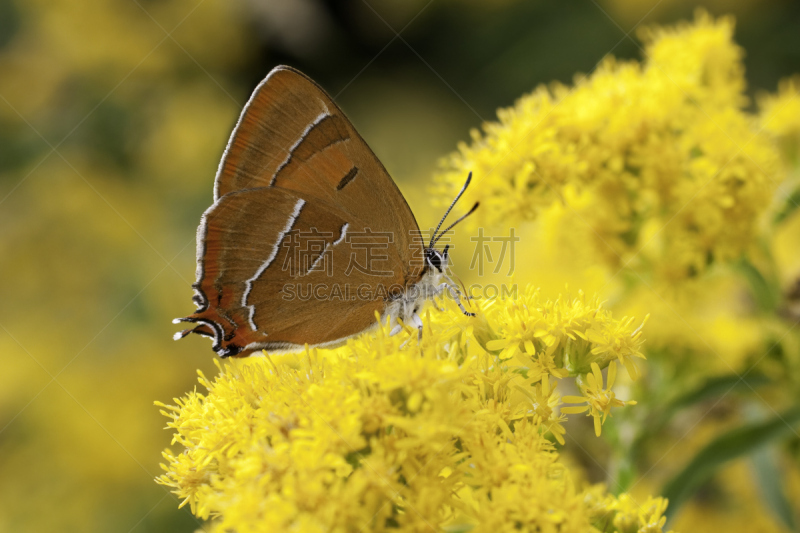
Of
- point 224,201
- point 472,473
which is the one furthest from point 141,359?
point 472,473

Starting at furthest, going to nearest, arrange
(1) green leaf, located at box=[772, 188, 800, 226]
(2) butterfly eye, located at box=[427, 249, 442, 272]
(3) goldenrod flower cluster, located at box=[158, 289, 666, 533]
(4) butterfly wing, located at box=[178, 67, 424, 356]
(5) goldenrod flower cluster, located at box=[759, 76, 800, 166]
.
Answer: (5) goldenrod flower cluster, located at box=[759, 76, 800, 166], (1) green leaf, located at box=[772, 188, 800, 226], (2) butterfly eye, located at box=[427, 249, 442, 272], (4) butterfly wing, located at box=[178, 67, 424, 356], (3) goldenrod flower cluster, located at box=[158, 289, 666, 533]

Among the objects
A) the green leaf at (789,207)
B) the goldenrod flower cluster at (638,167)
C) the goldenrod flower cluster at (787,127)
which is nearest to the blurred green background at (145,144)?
the goldenrod flower cluster at (638,167)

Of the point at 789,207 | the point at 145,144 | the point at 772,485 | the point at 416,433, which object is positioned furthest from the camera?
the point at 145,144

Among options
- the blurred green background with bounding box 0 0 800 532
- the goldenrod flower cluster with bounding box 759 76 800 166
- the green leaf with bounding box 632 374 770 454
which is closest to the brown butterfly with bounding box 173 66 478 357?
the green leaf with bounding box 632 374 770 454

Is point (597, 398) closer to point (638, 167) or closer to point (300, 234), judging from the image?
point (300, 234)

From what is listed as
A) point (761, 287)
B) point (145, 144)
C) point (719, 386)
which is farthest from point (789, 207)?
point (145, 144)

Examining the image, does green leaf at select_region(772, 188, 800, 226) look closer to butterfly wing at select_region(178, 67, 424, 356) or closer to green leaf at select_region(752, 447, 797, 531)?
green leaf at select_region(752, 447, 797, 531)
